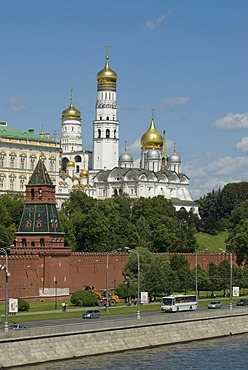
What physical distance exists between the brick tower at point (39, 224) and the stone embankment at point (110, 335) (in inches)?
1083

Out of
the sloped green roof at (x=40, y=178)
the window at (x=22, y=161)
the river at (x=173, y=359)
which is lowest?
the river at (x=173, y=359)

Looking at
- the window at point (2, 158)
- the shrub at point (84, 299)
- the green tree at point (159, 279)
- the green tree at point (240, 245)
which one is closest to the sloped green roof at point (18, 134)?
the window at point (2, 158)

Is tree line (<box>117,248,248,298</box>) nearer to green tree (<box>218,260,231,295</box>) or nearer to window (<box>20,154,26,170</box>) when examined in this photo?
green tree (<box>218,260,231,295</box>)

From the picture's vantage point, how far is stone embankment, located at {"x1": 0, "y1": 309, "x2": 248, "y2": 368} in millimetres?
68250

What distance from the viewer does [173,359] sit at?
74.1 m

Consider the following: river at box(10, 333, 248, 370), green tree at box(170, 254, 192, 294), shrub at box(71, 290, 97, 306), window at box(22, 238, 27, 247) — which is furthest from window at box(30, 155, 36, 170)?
river at box(10, 333, 248, 370)

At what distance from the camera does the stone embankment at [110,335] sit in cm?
6825

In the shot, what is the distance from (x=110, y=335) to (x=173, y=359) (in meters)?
4.51

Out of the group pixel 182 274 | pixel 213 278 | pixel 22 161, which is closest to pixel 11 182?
pixel 22 161

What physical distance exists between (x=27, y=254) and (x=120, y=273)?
55.0 ft

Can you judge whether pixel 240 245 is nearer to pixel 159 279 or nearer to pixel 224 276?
pixel 224 276

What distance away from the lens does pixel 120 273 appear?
127812 millimetres

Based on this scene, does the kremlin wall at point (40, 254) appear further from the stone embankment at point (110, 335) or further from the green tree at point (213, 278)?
the stone embankment at point (110, 335)

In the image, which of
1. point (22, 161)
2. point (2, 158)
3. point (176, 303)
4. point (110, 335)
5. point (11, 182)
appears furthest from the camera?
point (22, 161)
